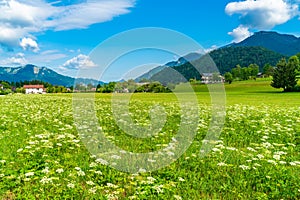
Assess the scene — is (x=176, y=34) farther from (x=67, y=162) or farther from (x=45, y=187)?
(x=45, y=187)

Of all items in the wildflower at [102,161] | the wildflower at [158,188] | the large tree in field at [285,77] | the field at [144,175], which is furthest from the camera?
the large tree in field at [285,77]

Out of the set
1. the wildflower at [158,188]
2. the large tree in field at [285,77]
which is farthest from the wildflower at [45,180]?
the large tree in field at [285,77]

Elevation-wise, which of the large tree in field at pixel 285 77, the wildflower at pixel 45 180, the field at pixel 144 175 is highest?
the large tree in field at pixel 285 77

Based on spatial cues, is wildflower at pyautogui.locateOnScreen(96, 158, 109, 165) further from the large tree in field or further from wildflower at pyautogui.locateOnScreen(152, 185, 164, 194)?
the large tree in field

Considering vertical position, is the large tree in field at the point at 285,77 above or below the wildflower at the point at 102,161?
above

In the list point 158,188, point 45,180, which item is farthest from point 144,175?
point 45,180

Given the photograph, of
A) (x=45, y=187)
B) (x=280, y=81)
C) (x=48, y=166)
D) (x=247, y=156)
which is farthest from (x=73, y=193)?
(x=280, y=81)

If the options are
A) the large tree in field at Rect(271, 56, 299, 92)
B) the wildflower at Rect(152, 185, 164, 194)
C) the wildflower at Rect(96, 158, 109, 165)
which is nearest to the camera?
the wildflower at Rect(152, 185, 164, 194)

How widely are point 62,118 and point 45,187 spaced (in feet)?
36.6

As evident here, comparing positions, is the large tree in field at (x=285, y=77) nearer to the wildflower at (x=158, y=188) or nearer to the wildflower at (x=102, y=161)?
the wildflower at (x=102, y=161)

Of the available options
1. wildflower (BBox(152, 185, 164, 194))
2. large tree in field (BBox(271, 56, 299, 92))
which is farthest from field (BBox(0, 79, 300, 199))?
large tree in field (BBox(271, 56, 299, 92))

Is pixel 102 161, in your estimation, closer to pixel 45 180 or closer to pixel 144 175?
pixel 144 175

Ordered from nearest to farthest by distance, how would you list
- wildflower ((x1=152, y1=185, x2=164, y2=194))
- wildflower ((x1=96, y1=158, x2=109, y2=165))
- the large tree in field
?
wildflower ((x1=152, y1=185, x2=164, y2=194))
wildflower ((x1=96, y1=158, x2=109, y2=165))
the large tree in field

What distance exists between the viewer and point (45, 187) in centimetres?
668
